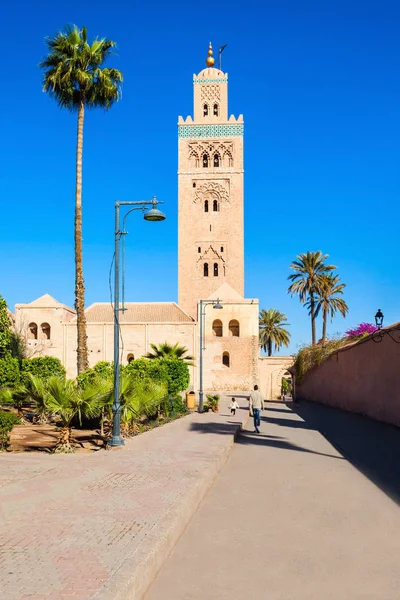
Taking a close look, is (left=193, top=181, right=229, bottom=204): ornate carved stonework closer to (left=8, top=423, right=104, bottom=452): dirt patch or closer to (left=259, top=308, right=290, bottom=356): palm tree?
(left=259, top=308, right=290, bottom=356): palm tree

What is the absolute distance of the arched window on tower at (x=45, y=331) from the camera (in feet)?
160

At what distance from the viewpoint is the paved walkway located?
4.53 metres

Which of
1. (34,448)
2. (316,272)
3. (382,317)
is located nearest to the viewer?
(34,448)

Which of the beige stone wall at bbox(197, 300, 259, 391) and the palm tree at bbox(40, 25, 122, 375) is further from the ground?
the palm tree at bbox(40, 25, 122, 375)

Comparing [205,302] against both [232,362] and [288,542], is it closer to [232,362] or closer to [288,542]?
[232,362]

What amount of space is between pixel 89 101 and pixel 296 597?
83.1 feet

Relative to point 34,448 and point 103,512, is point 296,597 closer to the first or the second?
point 103,512

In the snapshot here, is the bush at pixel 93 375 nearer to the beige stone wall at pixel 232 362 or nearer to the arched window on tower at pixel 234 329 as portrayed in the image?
the beige stone wall at pixel 232 362

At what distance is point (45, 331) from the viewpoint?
4944 centimetres

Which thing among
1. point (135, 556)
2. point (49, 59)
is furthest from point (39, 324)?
point (135, 556)

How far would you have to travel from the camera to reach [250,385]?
48.9m

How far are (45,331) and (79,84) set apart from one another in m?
27.6

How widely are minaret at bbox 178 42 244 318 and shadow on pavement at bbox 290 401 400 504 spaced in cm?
3572

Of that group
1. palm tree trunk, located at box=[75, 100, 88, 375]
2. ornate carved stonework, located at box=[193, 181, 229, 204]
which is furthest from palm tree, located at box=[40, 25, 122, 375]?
ornate carved stonework, located at box=[193, 181, 229, 204]
